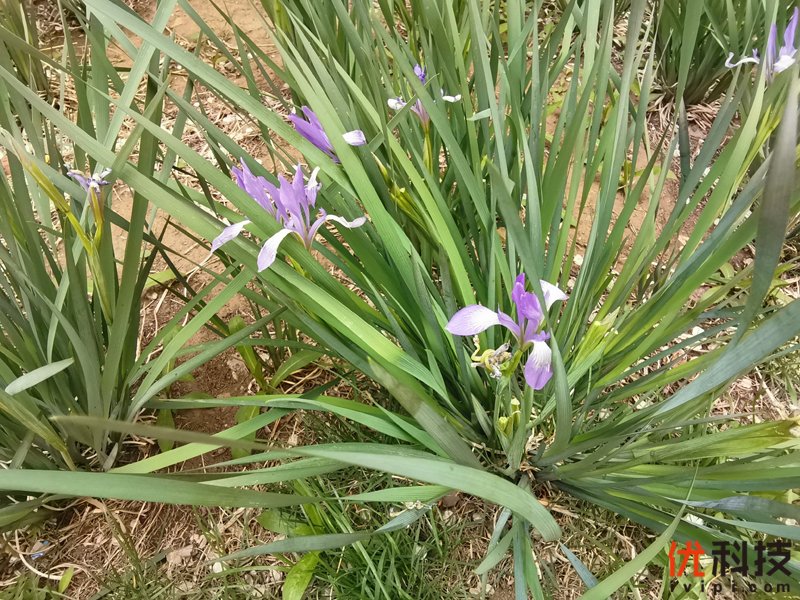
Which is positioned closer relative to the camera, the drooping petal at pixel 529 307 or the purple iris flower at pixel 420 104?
the drooping petal at pixel 529 307

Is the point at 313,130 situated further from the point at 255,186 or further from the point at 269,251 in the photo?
the point at 269,251

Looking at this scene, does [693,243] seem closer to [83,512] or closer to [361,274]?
[361,274]

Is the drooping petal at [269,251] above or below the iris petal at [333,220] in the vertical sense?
below

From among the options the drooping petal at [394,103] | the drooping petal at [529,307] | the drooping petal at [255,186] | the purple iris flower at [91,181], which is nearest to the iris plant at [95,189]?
the purple iris flower at [91,181]

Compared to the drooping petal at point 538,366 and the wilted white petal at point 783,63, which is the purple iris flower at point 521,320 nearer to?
the drooping petal at point 538,366

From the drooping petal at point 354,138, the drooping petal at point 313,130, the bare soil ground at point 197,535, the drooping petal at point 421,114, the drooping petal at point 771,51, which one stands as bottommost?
the bare soil ground at point 197,535

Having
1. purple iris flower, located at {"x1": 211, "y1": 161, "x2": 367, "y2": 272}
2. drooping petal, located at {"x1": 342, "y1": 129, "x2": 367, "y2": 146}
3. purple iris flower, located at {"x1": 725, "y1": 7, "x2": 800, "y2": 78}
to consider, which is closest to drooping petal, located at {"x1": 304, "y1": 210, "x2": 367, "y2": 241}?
purple iris flower, located at {"x1": 211, "y1": 161, "x2": 367, "y2": 272}

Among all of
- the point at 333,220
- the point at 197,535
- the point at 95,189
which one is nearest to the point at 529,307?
the point at 333,220

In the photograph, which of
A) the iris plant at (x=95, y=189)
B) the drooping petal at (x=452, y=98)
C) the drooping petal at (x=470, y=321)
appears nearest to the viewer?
the drooping petal at (x=470, y=321)
